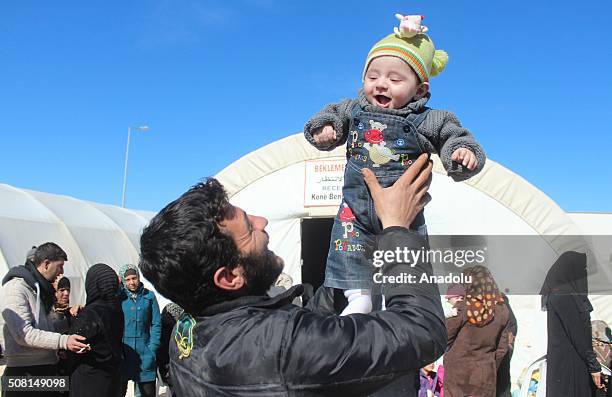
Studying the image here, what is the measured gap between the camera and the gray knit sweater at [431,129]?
191 centimetres

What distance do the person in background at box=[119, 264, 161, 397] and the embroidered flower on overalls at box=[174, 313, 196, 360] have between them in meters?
4.70

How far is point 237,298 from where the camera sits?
1.58 metres

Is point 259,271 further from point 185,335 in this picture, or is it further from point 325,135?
point 325,135

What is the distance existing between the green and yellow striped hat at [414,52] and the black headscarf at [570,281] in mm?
3607

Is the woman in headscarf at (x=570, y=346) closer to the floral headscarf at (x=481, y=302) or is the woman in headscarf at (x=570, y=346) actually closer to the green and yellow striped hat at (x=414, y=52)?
the floral headscarf at (x=481, y=302)

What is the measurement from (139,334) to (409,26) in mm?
5162

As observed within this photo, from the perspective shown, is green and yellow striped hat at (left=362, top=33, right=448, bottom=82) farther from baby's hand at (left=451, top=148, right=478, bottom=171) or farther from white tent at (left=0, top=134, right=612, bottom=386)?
white tent at (left=0, top=134, right=612, bottom=386)

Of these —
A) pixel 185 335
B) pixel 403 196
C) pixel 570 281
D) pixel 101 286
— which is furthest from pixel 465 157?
pixel 101 286

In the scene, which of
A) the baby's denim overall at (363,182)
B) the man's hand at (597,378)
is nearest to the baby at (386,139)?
the baby's denim overall at (363,182)

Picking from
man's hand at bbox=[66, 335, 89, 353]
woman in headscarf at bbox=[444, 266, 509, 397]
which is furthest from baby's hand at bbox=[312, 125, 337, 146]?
man's hand at bbox=[66, 335, 89, 353]

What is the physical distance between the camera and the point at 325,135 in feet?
7.16

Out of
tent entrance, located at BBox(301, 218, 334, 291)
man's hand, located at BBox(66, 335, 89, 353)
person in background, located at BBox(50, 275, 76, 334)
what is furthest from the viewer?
tent entrance, located at BBox(301, 218, 334, 291)

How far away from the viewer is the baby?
1.96m

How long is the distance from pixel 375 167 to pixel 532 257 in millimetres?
7346
